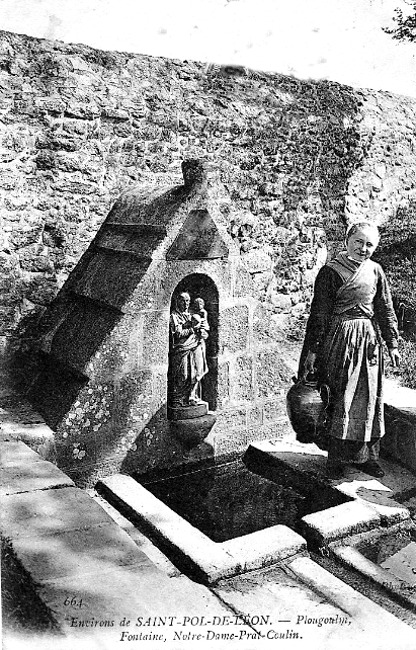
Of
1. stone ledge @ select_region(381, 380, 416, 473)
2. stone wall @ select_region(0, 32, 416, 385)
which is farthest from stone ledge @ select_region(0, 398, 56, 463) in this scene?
stone ledge @ select_region(381, 380, 416, 473)

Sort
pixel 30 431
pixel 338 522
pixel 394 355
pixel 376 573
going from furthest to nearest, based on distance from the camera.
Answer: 1. pixel 394 355
2. pixel 30 431
3. pixel 338 522
4. pixel 376 573

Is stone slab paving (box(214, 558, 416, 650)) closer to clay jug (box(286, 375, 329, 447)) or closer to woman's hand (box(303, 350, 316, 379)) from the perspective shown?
clay jug (box(286, 375, 329, 447))

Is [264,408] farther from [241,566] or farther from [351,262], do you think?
[241,566]

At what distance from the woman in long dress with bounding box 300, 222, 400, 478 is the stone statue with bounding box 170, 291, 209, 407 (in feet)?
2.51

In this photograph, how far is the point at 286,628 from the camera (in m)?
2.64

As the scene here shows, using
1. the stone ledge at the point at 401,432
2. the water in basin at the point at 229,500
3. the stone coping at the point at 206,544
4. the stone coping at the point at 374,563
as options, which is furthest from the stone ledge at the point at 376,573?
the stone ledge at the point at 401,432

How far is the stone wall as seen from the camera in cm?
529

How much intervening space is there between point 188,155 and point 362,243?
114 inches

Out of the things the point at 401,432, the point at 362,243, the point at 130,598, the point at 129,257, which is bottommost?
the point at 130,598

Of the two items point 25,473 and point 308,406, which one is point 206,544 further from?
point 308,406

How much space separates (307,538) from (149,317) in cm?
166

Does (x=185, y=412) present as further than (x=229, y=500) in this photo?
Yes

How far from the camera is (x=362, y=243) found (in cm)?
414

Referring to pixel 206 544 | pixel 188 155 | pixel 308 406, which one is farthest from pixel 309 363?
pixel 188 155
